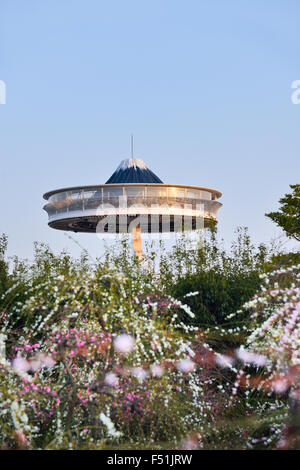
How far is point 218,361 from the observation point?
6.03 meters

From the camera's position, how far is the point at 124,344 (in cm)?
464

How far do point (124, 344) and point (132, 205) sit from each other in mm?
14350

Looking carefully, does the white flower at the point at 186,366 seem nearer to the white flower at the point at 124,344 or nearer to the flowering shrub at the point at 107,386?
the flowering shrub at the point at 107,386

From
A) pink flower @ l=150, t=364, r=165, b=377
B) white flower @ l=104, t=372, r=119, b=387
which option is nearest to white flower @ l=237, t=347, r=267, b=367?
pink flower @ l=150, t=364, r=165, b=377

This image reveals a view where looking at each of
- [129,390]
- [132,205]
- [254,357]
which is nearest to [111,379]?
[129,390]

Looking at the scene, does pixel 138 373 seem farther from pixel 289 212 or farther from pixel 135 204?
pixel 289 212

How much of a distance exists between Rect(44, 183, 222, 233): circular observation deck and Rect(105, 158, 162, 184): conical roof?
10.0 feet

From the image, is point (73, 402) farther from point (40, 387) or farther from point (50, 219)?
point (50, 219)

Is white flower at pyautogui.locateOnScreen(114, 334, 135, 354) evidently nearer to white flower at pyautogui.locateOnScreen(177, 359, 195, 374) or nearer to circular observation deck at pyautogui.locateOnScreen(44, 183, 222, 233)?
white flower at pyautogui.locateOnScreen(177, 359, 195, 374)

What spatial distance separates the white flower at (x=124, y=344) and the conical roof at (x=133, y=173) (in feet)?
60.2

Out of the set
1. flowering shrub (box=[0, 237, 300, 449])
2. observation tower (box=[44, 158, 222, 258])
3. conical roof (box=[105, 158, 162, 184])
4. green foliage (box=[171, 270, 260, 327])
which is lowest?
flowering shrub (box=[0, 237, 300, 449])

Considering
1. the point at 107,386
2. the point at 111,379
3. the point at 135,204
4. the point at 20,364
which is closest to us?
the point at 107,386

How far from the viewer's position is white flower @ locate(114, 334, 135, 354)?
15.2 ft
